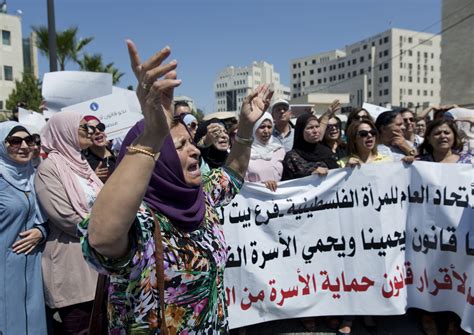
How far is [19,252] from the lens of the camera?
7.91ft

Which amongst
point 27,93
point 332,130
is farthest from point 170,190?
point 27,93

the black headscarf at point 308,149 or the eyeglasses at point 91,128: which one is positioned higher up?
the eyeglasses at point 91,128

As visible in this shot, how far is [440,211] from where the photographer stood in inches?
131

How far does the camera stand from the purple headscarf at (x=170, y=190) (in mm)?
1350

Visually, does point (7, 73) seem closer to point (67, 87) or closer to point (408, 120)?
point (67, 87)

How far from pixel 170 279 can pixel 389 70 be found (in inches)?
3580

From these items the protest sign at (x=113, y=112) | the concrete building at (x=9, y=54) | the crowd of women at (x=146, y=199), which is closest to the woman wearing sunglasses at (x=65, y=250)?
the crowd of women at (x=146, y=199)

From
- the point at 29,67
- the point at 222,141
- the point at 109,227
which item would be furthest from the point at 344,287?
the point at 29,67

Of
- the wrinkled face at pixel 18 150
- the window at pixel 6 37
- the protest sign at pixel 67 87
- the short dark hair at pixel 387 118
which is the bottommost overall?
the wrinkled face at pixel 18 150

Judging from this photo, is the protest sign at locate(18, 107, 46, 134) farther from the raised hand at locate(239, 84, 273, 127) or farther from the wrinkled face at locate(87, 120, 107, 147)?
the raised hand at locate(239, 84, 273, 127)

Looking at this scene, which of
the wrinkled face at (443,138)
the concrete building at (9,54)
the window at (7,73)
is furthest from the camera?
the window at (7,73)

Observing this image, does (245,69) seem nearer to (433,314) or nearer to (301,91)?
(301,91)

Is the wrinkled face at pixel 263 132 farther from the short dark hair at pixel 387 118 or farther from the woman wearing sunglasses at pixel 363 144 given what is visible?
the short dark hair at pixel 387 118

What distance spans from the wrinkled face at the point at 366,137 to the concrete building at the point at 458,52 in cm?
3309
